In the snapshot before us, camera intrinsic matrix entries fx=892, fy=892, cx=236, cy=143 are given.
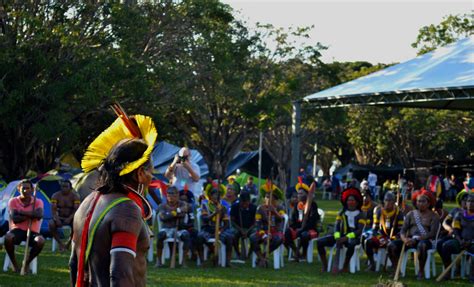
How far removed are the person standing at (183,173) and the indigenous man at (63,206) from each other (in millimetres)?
1634

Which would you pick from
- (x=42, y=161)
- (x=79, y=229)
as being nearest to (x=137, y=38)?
(x=42, y=161)

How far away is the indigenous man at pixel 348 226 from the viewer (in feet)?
43.8

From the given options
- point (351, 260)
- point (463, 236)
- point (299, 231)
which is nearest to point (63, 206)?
point (299, 231)

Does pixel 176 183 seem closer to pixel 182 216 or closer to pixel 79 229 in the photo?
pixel 182 216

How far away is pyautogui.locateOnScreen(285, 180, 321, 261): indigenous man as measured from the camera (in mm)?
14742

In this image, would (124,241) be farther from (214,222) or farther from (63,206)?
(63,206)

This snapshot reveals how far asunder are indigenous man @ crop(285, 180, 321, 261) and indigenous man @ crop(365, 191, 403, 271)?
1.45 metres

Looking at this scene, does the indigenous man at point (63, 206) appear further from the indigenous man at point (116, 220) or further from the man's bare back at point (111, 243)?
the man's bare back at point (111, 243)

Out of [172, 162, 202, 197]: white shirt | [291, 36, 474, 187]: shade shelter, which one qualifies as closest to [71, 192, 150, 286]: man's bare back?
[172, 162, 202, 197]: white shirt

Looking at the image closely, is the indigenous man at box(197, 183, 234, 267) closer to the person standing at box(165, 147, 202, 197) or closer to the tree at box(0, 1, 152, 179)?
the person standing at box(165, 147, 202, 197)

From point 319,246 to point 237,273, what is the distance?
1.46 m

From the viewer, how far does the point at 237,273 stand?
508 inches

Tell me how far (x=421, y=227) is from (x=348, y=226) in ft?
3.86

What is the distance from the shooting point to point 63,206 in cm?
1482
